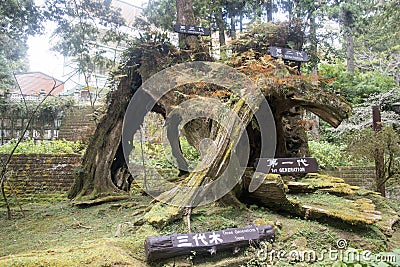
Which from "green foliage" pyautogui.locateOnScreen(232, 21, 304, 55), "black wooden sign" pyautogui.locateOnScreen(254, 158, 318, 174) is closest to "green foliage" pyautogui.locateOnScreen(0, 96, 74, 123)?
"green foliage" pyautogui.locateOnScreen(232, 21, 304, 55)

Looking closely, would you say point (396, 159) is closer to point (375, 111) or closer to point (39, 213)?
point (375, 111)

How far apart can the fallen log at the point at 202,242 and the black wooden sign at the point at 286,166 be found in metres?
1.11

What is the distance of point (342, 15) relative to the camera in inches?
454

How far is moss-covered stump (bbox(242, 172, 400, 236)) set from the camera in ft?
13.3

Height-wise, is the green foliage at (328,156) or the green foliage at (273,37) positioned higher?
the green foliage at (273,37)

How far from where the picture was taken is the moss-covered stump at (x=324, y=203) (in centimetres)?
405

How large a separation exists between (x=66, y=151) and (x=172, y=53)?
17.5 feet

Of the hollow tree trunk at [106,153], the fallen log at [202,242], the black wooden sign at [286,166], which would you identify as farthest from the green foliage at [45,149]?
the fallen log at [202,242]

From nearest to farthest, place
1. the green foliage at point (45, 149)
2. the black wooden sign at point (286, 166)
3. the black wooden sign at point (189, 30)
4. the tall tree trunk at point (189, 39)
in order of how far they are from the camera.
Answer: the black wooden sign at point (286, 166) < the black wooden sign at point (189, 30) < the tall tree trunk at point (189, 39) < the green foliage at point (45, 149)

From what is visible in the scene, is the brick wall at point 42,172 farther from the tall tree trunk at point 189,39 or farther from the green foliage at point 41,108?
the tall tree trunk at point 189,39

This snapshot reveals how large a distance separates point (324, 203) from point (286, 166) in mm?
747

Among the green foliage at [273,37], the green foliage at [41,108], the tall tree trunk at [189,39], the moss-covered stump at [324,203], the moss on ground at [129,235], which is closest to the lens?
the moss on ground at [129,235]

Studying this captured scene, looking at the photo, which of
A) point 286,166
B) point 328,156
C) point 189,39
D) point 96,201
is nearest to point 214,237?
point 286,166

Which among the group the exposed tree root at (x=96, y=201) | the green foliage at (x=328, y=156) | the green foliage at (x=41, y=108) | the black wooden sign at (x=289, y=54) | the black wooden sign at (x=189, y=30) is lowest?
the exposed tree root at (x=96, y=201)
